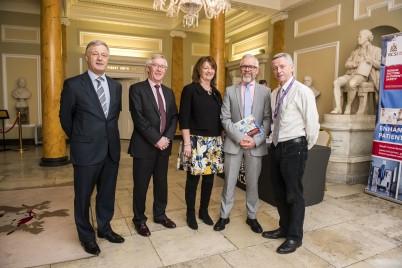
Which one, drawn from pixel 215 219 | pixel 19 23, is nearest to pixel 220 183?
pixel 215 219

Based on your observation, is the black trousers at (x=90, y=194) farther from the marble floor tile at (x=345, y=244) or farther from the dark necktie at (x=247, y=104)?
the marble floor tile at (x=345, y=244)

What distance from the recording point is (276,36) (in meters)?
7.66

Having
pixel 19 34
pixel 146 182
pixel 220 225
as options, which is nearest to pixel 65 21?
pixel 19 34

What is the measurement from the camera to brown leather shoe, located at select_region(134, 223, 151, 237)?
2.48 metres

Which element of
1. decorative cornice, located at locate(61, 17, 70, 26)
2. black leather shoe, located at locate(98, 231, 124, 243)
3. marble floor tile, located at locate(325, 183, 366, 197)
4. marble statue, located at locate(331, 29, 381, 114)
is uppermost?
decorative cornice, located at locate(61, 17, 70, 26)

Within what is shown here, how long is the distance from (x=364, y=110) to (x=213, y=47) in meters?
3.69

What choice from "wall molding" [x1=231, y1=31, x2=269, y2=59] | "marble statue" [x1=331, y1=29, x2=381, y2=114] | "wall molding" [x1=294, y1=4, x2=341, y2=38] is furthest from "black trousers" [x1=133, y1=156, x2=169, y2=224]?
"wall molding" [x1=231, y1=31, x2=269, y2=59]

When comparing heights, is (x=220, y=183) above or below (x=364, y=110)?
below

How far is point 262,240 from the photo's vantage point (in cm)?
244

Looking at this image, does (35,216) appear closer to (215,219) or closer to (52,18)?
(215,219)

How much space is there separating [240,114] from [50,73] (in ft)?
14.0

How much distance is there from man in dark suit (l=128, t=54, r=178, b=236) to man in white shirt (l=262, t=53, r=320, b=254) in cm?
93

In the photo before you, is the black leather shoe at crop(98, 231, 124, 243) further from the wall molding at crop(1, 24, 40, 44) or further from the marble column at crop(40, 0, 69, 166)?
the wall molding at crop(1, 24, 40, 44)

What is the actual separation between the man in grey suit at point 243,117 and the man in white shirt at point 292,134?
170 mm
